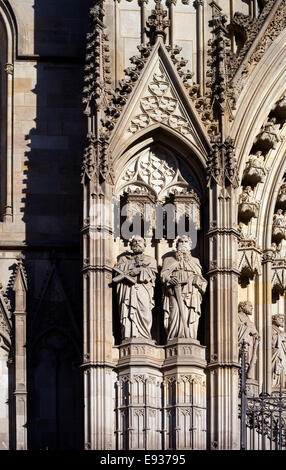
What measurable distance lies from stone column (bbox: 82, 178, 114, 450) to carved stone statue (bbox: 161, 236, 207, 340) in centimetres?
74

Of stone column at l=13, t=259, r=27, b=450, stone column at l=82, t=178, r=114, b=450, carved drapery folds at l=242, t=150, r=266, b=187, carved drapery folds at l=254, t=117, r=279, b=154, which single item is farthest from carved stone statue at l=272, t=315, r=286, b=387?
stone column at l=13, t=259, r=27, b=450

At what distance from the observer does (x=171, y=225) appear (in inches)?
1697

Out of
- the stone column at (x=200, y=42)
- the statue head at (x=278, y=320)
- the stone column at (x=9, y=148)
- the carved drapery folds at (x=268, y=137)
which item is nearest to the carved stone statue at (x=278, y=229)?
the carved drapery folds at (x=268, y=137)

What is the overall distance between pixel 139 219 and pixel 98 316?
1.58 meters

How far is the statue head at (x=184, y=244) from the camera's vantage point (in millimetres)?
42812

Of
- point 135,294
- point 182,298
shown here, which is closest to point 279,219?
point 182,298

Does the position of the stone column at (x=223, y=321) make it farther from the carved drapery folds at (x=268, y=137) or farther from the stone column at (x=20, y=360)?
the stone column at (x=20, y=360)

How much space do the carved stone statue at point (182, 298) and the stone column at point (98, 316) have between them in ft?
2.41

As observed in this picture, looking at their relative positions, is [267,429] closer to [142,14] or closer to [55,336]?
[55,336]

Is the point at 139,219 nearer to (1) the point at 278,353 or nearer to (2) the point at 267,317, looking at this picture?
(2) the point at 267,317

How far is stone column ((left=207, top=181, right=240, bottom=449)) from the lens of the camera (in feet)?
138

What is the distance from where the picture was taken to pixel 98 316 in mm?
42250

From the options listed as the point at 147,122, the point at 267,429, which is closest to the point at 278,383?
the point at 267,429

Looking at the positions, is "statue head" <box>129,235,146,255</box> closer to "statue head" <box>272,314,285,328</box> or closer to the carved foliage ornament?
the carved foliage ornament
